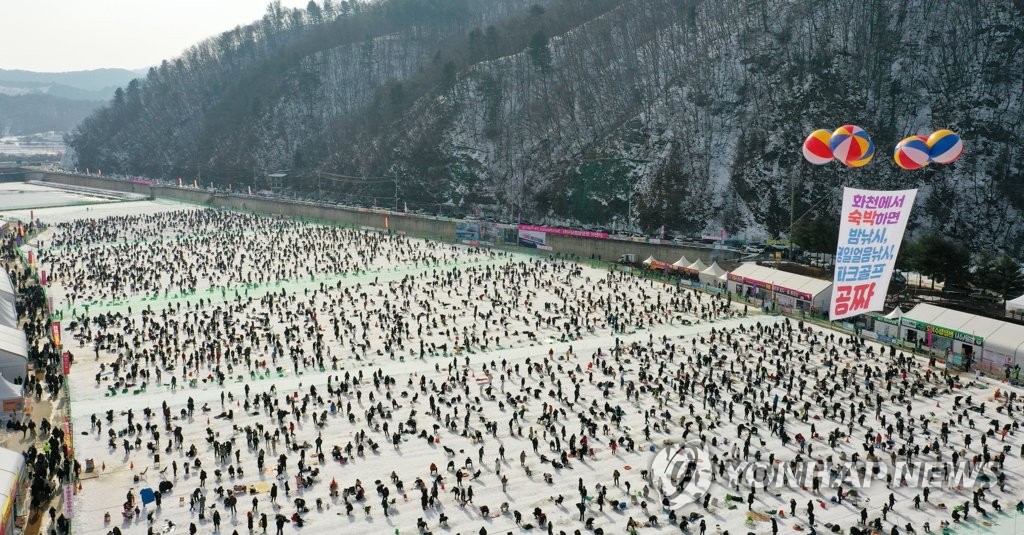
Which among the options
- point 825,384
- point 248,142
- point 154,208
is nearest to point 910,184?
point 825,384

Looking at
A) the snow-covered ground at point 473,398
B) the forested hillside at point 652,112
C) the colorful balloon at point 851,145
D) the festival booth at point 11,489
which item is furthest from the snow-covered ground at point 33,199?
the colorful balloon at point 851,145

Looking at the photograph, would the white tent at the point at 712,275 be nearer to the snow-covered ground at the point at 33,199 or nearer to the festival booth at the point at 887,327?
the festival booth at the point at 887,327

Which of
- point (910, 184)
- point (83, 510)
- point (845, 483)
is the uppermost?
point (910, 184)

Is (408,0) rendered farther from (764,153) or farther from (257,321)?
(257,321)

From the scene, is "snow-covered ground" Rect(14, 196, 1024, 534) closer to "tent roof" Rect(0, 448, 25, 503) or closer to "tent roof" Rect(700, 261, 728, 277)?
"tent roof" Rect(0, 448, 25, 503)

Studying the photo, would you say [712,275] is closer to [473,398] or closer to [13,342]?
[473,398]

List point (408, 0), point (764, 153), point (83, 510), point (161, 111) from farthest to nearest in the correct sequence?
point (161, 111), point (408, 0), point (764, 153), point (83, 510)

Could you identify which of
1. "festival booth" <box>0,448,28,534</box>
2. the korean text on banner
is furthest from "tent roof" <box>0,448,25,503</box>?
the korean text on banner
